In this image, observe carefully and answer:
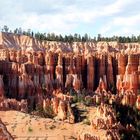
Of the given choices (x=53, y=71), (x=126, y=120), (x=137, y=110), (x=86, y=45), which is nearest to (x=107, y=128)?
(x=126, y=120)

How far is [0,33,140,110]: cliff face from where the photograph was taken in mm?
80500

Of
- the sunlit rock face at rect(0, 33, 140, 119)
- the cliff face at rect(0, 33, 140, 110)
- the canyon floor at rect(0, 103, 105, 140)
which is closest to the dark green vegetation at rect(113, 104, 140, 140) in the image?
the sunlit rock face at rect(0, 33, 140, 119)

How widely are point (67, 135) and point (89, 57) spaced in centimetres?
4954

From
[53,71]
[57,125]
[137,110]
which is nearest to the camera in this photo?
[57,125]

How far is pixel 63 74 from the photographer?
93000mm

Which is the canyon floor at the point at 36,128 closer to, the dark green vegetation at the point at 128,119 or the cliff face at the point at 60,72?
the dark green vegetation at the point at 128,119

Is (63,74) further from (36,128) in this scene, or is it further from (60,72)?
(36,128)

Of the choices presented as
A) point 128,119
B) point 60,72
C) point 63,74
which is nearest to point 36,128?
point 128,119

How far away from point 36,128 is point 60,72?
139ft

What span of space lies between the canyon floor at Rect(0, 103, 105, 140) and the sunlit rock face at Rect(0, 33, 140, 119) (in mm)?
17769

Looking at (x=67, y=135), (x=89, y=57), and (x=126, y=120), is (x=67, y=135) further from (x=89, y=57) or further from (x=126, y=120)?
(x=89, y=57)

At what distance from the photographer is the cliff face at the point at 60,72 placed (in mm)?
80500

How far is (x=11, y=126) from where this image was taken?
47875mm

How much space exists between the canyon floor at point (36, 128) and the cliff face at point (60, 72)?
65.7 feet
